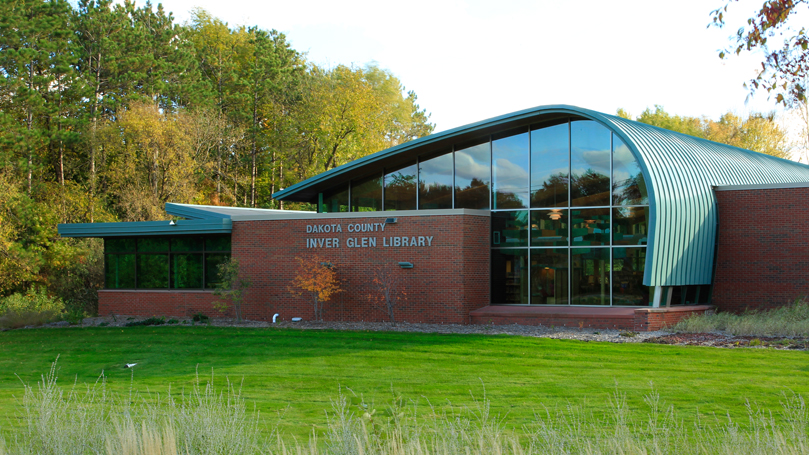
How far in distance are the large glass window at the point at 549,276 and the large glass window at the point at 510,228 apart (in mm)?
546

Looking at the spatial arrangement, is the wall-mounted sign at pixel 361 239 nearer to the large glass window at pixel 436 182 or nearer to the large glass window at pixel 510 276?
the large glass window at pixel 436 182

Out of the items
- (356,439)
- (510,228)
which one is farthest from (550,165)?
(356,439)

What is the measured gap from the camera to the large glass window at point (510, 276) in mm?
20266

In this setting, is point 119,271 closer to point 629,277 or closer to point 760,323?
point 629,277

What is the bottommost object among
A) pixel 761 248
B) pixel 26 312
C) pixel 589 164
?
pixel 26 312

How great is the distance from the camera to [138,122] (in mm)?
36344

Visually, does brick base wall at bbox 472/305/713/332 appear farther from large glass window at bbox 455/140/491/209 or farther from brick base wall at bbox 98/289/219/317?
brick base wall at bbox 98/289/219/317

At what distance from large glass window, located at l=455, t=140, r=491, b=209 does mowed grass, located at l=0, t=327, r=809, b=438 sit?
570 centimetres

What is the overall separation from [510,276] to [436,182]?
378 cm

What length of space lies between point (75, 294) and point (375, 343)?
68.9 ft

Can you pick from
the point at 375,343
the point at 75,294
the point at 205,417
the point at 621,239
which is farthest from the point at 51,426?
the point at 75,294

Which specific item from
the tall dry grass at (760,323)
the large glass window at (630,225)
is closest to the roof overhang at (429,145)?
the large glass window at (630,225)

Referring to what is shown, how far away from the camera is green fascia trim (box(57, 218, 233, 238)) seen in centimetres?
2186

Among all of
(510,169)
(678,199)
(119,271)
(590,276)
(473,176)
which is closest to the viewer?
(678,199)
